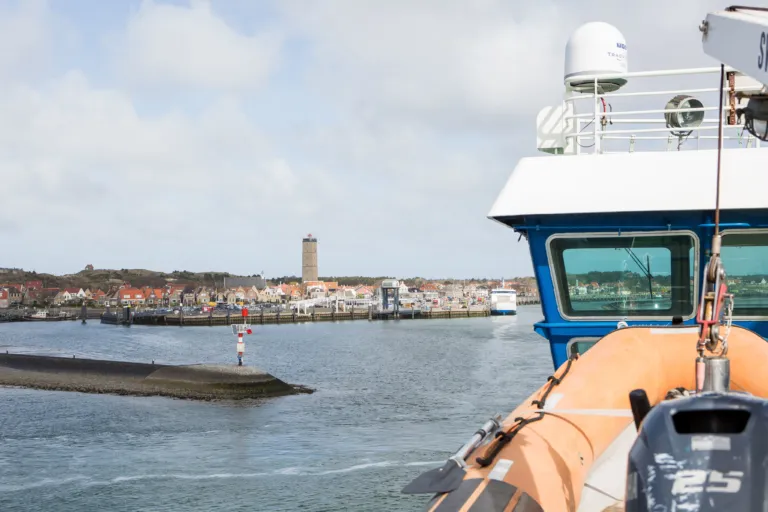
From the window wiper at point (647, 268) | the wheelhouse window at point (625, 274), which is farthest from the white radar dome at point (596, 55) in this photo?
the window wiper at point (647, 268)

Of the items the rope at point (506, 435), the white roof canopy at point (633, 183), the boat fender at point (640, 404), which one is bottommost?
the rope at point (506, 435)

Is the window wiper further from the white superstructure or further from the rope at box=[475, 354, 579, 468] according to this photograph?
the white superstructure

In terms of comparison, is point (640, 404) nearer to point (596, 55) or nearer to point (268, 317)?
point (596, 55)

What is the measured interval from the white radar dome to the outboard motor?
28.2 ft

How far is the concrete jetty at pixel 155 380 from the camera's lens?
34844mm

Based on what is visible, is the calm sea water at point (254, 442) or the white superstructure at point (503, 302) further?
the white superstructure at point (503, 302)

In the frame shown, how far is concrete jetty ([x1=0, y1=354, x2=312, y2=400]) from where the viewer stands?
34.8 meters

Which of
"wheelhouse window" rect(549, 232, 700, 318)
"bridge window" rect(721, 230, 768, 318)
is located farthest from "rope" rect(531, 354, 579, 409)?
"bridge window" rect(721, 230, 768, 318)

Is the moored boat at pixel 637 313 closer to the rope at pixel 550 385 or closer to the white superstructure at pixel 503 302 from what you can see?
the rope at pixel 550 385

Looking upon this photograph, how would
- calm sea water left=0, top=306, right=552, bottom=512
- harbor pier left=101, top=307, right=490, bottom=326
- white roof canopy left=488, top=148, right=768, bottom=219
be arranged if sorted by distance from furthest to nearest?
harbor pier left=101, top=307, right=490, bottom=326 → calm sea water left=0, top=306, right=552, bottom=512 → white roof canopy left=488, top=148, right=768, bottom=219

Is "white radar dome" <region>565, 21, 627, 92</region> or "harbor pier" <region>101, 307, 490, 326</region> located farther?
"harbor pier" <region>101, 307, 490, 326</region>

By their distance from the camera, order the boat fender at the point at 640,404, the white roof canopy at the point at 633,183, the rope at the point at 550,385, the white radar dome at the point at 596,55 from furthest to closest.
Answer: the white radar dome at the point at 596,55
the white roof canopy at the point at 633,183
the rope at the point at 550,385
the boat fender at the point at 640,404

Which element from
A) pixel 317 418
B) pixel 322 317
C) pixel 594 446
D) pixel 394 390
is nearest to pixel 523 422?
pixel 594 446

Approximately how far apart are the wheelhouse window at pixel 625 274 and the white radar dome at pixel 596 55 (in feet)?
10.2
